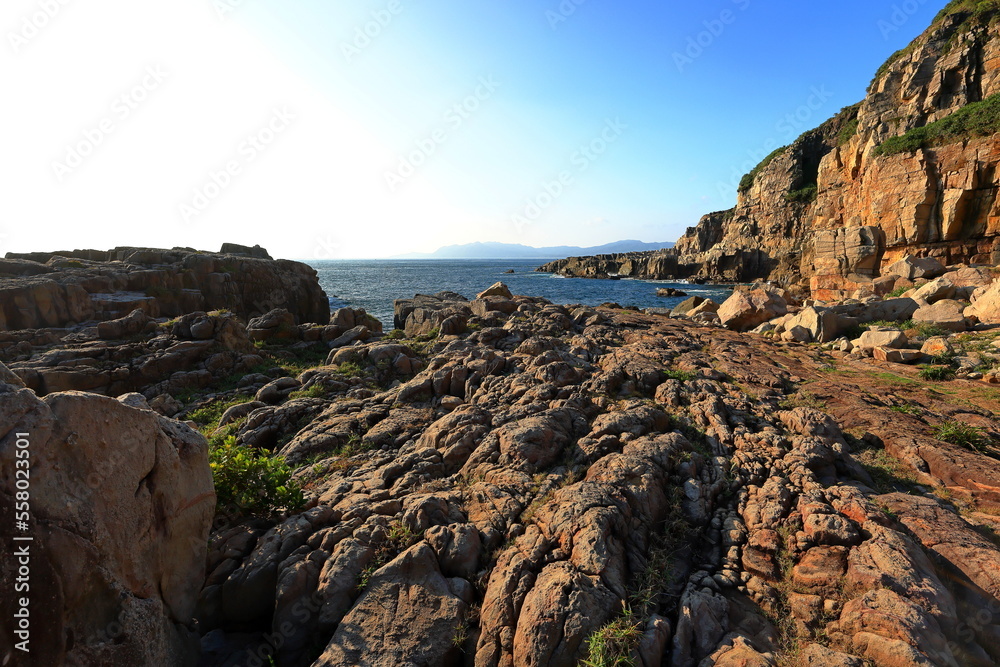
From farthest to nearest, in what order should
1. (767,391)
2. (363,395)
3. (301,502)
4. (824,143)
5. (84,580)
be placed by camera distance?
(824,143), (363,395), (767,391), (301,502), (84,580)

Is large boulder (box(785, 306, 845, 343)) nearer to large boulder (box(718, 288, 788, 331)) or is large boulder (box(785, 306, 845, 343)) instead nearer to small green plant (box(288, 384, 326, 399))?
large boulder (box(718, 288, 788, 331))

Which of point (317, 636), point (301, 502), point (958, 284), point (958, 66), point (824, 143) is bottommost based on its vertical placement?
point (317, 636)

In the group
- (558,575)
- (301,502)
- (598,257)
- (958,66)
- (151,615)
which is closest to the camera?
(151,615)

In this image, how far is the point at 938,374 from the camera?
488 inches

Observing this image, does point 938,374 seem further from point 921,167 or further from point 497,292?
point 921,167

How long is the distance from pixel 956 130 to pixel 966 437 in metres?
35.7

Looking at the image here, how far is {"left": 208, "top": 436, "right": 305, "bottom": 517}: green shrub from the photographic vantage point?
7273 millimetres

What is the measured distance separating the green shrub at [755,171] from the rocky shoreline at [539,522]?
89580 millimetres

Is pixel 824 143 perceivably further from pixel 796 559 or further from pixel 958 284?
pixel 796 559

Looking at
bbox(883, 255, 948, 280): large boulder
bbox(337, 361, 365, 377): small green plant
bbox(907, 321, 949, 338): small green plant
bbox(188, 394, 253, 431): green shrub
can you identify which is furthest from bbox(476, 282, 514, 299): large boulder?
bbox(883, 255, 948, 280): large boulder

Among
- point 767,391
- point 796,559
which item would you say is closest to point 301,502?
point 796,559

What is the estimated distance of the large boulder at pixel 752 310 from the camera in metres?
21.8

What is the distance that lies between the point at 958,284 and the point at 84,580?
112 ft

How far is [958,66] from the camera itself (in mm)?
37312
